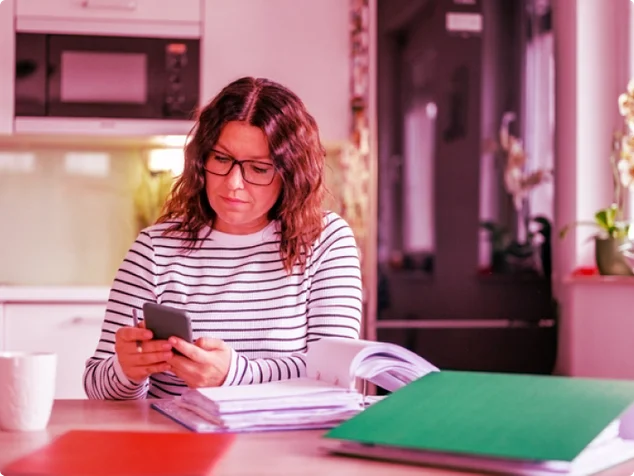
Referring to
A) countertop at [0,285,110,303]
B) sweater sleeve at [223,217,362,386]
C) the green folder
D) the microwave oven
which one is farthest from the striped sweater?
the microwave oven

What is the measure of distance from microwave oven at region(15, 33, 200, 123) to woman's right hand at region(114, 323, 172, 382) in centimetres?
182

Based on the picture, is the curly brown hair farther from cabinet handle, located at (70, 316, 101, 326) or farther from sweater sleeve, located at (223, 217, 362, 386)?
cabinet handle, located at (70, 316, 101, 326)

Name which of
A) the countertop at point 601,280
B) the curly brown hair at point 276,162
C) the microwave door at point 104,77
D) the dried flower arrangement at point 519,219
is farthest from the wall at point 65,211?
the curly brown hair at point 276,162

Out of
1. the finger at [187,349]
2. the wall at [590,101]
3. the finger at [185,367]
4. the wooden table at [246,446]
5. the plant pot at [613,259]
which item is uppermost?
Result: the wall at [590,101]

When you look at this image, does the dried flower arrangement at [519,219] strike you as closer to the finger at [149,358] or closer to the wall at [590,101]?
the wall at [590,101]

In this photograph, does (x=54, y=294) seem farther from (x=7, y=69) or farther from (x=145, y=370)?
(x=145, y=370)

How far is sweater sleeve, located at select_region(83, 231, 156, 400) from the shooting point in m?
1.40

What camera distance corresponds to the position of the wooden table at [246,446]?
86cm

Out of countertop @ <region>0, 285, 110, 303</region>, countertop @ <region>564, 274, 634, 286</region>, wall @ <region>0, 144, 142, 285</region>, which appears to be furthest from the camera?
wall @ <region>0, 144, 142, 285</region>

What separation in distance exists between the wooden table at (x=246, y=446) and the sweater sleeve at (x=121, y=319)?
149mm

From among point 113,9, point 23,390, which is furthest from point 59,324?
point 23,390

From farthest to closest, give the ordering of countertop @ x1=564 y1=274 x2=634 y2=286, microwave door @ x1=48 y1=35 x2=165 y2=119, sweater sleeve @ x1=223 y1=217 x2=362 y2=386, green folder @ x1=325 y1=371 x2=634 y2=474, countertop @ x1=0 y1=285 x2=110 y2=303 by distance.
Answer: microwave door @ x1=48 y1=35 x2=165 y2=119, countertop @ x1=0 y1=285 x2=110 y2=303, countertop @ x1=564 y1=274 x2=634 y2=286, sweater sleeve @ x1=223 y1=217 x2=362 y2=386, green folder @ x1=325 y1=371 x2=634 y2=474

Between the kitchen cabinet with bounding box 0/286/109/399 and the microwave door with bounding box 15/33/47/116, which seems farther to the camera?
the microwave door with bounding box 15/33/47/116

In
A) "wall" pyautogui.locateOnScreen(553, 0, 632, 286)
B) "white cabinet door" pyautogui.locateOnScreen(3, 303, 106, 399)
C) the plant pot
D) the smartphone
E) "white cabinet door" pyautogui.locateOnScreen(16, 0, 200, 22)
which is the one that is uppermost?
"white cabinet door" pyautogui.locateOnScreen(16, 0, 200, 22)
